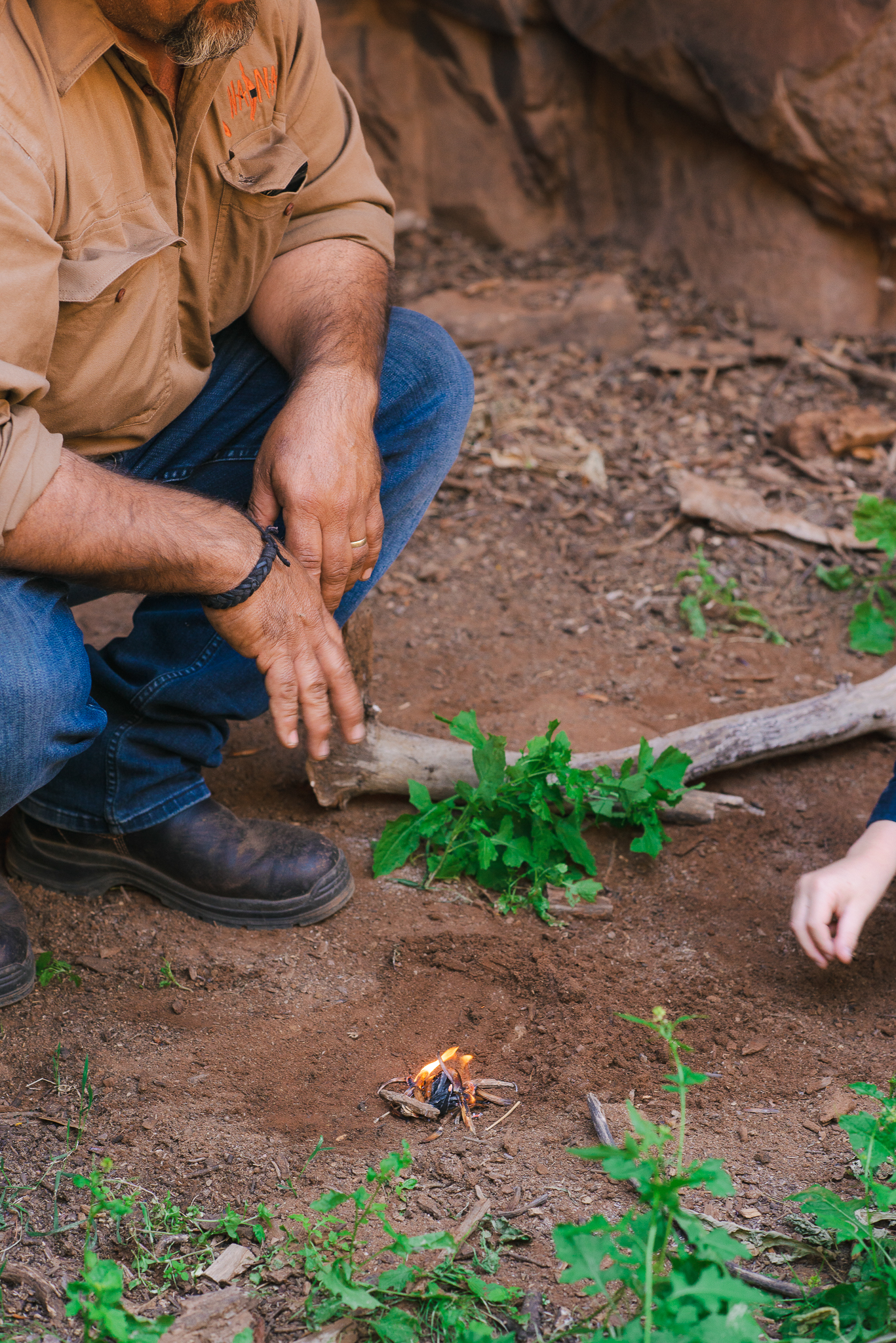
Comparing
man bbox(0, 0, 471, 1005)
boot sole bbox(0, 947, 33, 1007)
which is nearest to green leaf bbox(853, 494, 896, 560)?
man bbox(0, 0, 471, 1005)

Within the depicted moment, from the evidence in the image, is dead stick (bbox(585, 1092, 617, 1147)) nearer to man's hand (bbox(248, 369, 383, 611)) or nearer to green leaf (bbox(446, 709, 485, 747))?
green leaf (bbox(446, 709, 485, 747))

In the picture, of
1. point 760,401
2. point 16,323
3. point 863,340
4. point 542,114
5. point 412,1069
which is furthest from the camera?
point 542,114

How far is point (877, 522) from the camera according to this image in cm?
322

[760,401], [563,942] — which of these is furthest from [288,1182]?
[760,401]

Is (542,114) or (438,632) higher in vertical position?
(542,114)

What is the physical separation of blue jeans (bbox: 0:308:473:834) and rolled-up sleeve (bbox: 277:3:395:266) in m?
0.22

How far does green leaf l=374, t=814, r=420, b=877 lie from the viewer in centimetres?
233

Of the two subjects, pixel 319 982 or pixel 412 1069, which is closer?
pixel 412 1069

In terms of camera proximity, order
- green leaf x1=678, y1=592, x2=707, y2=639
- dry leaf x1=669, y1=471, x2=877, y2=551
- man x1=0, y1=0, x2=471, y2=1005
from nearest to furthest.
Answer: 1. man x1=0, y1=0, x2=471, y2=1005
2. green leaf x1=678, y1=592, x2=707, y2=639
3. dry leaf x1=669, y1=471, x2=877, y2=551

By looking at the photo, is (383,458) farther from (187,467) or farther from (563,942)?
(563,942)

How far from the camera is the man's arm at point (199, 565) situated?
1.69m

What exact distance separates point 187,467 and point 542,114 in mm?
3959

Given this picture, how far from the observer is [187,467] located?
233 cm

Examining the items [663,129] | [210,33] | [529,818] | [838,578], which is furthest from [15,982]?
[663,129]
